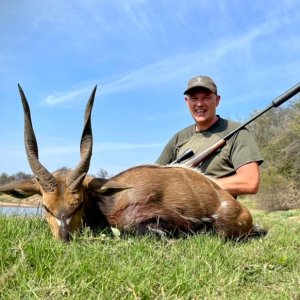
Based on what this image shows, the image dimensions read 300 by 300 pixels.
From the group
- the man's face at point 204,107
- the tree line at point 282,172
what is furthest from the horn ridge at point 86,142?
the tree line at point 282,172

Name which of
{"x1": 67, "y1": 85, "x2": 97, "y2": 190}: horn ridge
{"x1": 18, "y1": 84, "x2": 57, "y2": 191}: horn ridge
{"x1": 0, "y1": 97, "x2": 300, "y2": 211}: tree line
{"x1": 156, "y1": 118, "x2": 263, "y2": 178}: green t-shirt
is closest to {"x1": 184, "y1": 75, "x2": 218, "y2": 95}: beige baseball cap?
{"x1": 156, "y1": 118, "x2": 263, "y2": 178}: green t-shirt

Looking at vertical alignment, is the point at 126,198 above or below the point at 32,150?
below

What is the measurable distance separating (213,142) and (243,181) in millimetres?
835

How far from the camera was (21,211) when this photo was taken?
18.4 ft

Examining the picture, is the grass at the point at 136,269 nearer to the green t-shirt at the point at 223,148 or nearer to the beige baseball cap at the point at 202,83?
the green t-shirt at the point at 223,148

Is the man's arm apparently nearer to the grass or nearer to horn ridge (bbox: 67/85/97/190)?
the grass

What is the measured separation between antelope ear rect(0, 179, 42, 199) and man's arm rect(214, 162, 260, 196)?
2389mm

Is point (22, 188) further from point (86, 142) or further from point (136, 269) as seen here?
point (136, 269)

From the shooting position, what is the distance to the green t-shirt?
21.3ft

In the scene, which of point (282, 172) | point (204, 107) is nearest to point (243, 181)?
point (204, 107)

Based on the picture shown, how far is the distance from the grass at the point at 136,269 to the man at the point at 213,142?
5.82 ft

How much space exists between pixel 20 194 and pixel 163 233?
1607mm

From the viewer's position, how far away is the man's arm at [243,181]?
248 inches

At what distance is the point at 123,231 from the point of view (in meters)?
4.98
